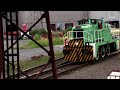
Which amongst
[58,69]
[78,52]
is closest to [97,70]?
[58,69]

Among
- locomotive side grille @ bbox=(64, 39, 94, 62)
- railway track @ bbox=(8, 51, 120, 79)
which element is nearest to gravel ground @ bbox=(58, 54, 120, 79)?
railway track @ bbox=(8, 51, 120, 79)

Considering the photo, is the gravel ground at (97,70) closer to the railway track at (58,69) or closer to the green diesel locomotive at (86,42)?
the railway track at (58,69)

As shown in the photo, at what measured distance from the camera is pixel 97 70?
1180 centimetres

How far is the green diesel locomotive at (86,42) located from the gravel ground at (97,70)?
0.66 meters

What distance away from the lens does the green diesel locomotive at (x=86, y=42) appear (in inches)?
531

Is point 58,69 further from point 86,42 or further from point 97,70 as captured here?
point 86,42

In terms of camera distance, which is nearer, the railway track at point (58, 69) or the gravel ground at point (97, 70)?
the gravel ground at point (97, 70)

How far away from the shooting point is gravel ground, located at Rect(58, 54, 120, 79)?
10.6m

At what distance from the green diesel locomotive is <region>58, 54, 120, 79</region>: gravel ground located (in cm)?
66

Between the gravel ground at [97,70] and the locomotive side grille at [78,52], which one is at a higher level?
the locomotive side grille at [78,52]

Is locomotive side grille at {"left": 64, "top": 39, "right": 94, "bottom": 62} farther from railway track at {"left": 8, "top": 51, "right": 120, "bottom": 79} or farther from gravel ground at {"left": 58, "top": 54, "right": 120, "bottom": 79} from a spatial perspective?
gravel ground at {"left": 58, "top": 54, "right": 120, "bottom": 79}

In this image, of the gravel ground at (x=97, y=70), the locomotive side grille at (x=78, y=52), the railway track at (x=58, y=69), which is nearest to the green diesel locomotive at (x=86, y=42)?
the locomotive side grille at (x=78, y=52)
